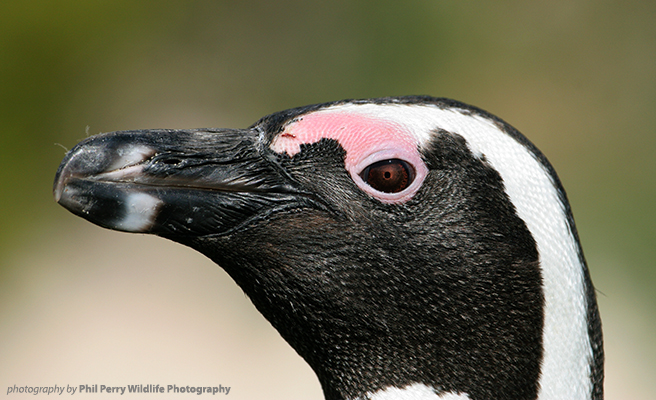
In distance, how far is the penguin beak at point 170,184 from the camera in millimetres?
1210

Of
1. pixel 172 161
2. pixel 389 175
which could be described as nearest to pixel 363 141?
pixel 389 175

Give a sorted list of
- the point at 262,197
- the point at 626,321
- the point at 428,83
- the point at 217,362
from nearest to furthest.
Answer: the point at 262,197 → the point at 217,362 → the point at 626,321 → the point at 428,83

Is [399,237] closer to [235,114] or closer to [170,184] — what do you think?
[170,184]

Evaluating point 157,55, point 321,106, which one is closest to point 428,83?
point 157,55

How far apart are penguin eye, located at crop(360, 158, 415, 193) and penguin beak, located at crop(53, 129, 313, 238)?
5.3 inches

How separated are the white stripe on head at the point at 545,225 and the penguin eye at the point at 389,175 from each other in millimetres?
69

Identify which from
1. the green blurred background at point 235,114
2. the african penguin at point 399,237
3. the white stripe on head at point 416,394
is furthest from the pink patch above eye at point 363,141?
the green blurred background at point 235,114

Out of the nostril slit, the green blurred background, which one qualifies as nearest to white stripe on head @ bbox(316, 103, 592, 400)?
the nostril slit

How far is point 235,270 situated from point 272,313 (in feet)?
0.43

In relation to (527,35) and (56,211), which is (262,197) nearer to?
(56,211)

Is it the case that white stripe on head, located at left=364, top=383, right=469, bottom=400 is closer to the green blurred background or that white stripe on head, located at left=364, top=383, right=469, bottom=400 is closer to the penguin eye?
the penguin eye

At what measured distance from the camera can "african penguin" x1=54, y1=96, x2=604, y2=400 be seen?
1260 mm

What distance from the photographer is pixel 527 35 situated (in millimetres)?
6926

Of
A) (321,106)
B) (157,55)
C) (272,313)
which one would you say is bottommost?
(272,313)
